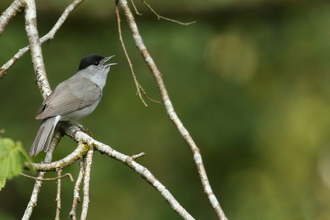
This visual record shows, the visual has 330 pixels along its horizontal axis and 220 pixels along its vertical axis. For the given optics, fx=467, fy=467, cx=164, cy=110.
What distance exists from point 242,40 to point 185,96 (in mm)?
1691

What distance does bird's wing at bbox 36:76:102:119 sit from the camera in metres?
4.84

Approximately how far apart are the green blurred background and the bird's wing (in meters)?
1.31

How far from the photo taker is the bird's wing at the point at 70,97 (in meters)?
4.84

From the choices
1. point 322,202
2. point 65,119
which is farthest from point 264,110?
point 65,119

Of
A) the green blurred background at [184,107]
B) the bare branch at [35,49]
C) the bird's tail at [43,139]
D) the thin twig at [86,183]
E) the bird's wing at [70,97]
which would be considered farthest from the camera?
the green blurred background at [184,107]

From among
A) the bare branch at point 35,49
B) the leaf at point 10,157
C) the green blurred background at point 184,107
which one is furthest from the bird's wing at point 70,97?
the leaf at point 10,157

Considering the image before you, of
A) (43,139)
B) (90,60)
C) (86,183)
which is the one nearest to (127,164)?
(86,183)

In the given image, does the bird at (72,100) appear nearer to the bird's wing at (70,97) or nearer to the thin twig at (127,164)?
the bird's wing at (70,97)

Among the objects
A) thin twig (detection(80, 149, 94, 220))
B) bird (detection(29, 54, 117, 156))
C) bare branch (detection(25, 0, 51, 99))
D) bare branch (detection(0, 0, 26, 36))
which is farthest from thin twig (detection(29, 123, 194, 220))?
bare branch (detection(0, 0, 26, 36))

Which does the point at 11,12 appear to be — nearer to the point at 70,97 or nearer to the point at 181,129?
the point at 70,97

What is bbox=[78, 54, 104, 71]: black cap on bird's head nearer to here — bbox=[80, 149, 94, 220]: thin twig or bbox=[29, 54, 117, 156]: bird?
bbox=[29, 54, 117, 156]: bird

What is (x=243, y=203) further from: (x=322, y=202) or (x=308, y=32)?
(x=308, y=32)

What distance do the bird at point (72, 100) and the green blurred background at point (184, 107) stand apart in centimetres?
106

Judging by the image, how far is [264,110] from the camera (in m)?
7.83
